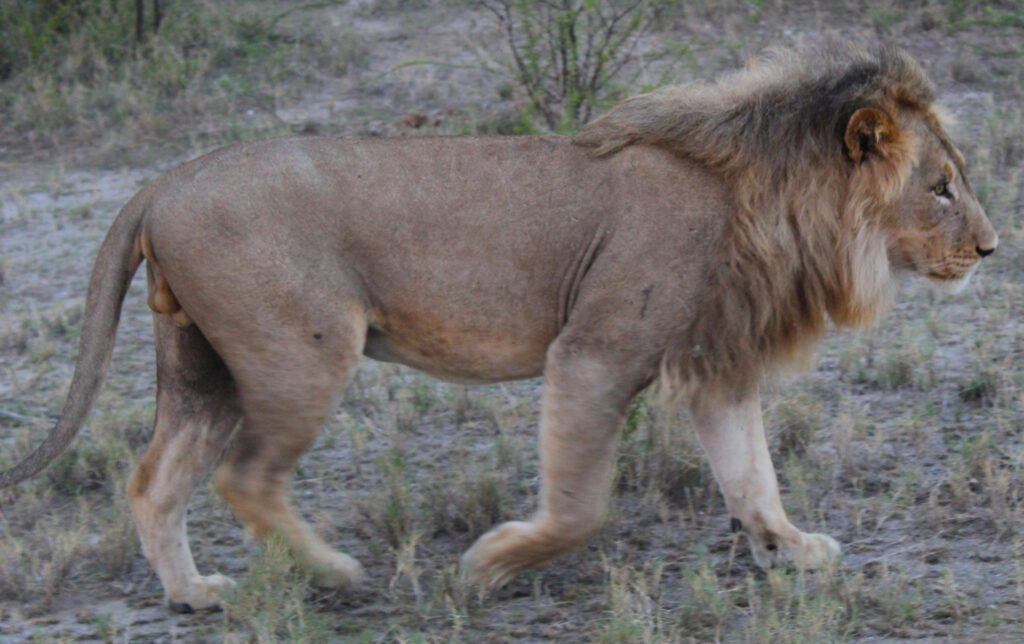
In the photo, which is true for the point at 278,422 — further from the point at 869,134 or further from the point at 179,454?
the point at 869,134

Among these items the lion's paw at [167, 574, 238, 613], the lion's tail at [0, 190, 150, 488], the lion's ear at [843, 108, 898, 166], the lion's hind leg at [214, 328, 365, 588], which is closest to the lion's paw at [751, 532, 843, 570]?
the lion's ear at [843, 108, 898, 166]

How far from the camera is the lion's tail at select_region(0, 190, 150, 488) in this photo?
3.51 metres

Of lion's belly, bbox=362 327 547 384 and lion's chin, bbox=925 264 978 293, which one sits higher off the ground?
lion's chin, bbox=925 264 978 293

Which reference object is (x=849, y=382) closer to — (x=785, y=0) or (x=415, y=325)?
(x=415, y=325)

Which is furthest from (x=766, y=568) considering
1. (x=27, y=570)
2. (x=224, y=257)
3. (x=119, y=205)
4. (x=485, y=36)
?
(x=485, y=36)

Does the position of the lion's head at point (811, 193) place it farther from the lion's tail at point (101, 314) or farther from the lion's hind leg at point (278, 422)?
the lion's tail at point (101, 314)

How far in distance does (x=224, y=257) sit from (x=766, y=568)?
5.65 ft

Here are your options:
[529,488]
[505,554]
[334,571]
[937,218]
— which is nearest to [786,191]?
[937,218]

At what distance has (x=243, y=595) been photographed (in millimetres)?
3512

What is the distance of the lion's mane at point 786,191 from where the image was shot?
3473mm

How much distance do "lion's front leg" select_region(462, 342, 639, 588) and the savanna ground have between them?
0.71 feet

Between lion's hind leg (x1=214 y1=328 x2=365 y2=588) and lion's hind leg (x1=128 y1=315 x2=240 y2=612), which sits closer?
lion's hind leg (x1=214 y1=328 x2=365 y2=588)

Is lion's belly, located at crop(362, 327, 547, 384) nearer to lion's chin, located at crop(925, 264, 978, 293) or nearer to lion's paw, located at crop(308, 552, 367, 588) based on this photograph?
lion's paw, located at crop(308, 552, 367, 588)

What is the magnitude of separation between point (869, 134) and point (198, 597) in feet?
7.20
